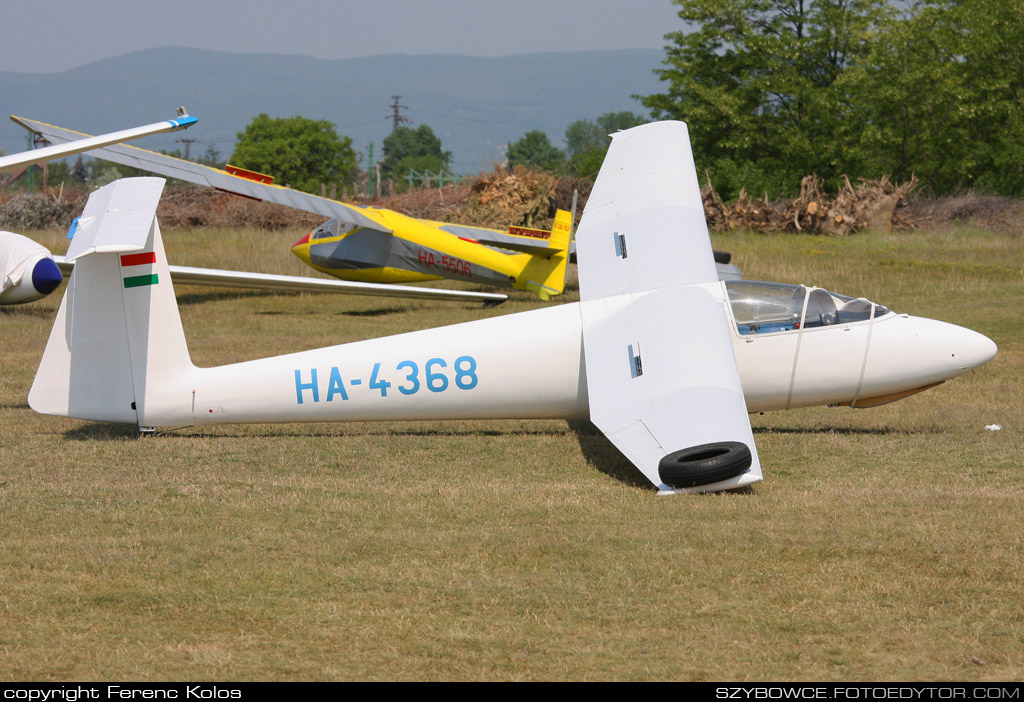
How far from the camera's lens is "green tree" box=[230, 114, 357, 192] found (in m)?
93.5

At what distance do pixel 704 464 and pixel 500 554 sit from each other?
6.44ft

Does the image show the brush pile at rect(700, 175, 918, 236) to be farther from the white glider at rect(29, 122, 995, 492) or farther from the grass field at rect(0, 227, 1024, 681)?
the white glider at rect(29, 122, 995, 492)

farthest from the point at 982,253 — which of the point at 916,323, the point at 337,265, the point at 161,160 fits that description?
the point at 161,160

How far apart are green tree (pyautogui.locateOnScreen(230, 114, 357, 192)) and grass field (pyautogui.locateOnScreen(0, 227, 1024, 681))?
8469cm

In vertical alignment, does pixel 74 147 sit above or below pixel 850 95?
below

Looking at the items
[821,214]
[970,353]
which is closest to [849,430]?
[970,353]

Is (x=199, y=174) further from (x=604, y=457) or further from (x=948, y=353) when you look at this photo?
(x=948, y=353)

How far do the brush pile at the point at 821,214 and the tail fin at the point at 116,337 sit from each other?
28.0 m

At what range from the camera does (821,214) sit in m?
35.2

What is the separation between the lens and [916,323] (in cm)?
1072

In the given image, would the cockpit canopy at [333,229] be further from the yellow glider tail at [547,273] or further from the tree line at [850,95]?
the tree line at [850,95]

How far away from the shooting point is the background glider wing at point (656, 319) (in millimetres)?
8500

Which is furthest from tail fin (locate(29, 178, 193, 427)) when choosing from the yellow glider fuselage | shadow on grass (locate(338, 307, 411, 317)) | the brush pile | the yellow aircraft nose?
the brush pile

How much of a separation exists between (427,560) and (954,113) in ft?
156
